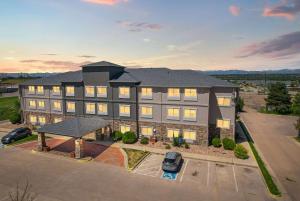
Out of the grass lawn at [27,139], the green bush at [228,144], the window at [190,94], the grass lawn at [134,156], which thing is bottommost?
the grass lawn at [134,156]

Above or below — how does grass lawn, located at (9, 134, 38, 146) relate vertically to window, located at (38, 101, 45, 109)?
below

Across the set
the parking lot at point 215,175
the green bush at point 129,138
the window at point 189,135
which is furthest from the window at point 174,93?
the parking lot at point 215,175

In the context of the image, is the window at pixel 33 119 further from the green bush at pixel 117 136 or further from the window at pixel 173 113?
the window at pixel 173 113

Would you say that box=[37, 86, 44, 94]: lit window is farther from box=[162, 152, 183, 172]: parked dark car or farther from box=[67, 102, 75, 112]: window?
box=[162, 152, 183, 172]: parked dark car

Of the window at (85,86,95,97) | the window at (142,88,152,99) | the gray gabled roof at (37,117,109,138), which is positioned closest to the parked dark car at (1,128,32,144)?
the gray gabled roof at (37,117,109,138)

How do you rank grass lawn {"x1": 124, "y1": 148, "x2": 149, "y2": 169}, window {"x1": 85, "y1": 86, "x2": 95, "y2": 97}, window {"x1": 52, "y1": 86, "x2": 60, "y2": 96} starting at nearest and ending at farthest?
grass lawn {"x1": 124, "y1": 148, "x2": 149, "y2": 169} → window {"x1": 85, "y1": 86, "x2": 95, "y2": 97} → window {"x1": 52, "y1": 86, "x2": 60, "y2": 96}

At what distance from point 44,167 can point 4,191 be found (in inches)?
221

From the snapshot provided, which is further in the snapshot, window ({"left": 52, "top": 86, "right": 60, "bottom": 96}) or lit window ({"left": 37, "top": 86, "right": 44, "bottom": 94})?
lit window ({"left": 37, "top": 86, "right": 44, "bottom": 94})

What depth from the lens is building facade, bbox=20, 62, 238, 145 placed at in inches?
1326

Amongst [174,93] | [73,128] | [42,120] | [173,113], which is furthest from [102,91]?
[42,120]

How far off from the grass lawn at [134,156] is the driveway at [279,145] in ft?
54.2

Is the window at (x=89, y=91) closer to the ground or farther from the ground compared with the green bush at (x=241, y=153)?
farther from the ground

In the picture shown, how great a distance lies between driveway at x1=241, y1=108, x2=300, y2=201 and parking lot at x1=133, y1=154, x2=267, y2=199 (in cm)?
290

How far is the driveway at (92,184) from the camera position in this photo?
815 inches
